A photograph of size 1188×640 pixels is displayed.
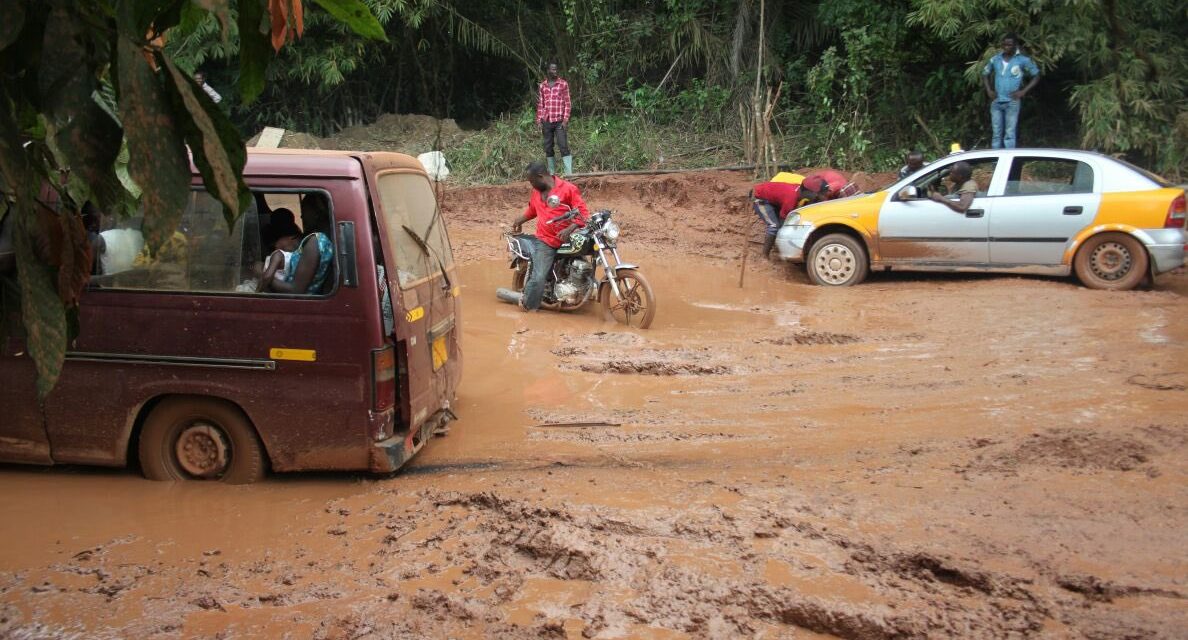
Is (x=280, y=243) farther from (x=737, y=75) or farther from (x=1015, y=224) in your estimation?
(x=737, y=75)

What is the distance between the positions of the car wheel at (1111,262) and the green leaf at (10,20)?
10.8 m

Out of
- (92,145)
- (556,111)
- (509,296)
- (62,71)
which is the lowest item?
(509,296)

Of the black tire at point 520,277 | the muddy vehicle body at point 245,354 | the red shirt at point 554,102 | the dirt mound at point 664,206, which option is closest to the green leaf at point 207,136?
the muddy vehicle body at point 245,354

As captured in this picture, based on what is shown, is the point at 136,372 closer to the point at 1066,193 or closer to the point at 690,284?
the point at 690,284

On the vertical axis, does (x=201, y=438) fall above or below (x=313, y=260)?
below

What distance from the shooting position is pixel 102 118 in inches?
90.7

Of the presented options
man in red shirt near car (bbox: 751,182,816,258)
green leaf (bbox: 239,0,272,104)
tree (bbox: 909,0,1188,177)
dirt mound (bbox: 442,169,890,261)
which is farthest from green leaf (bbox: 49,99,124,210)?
tree (bbox: 909,0,1188,177)

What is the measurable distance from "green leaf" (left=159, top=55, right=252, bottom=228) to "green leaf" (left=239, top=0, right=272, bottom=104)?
0.21 m

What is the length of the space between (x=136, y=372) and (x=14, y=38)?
11.1 feet

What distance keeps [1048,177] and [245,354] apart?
29.7 ft

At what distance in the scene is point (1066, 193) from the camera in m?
10.9

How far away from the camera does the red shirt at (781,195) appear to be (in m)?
13.0

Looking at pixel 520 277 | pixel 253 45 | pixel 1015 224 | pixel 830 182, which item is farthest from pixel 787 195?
pixel 253 45

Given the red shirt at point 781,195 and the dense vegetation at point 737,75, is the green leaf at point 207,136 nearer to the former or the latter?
the dense vegetation at point 737,75
